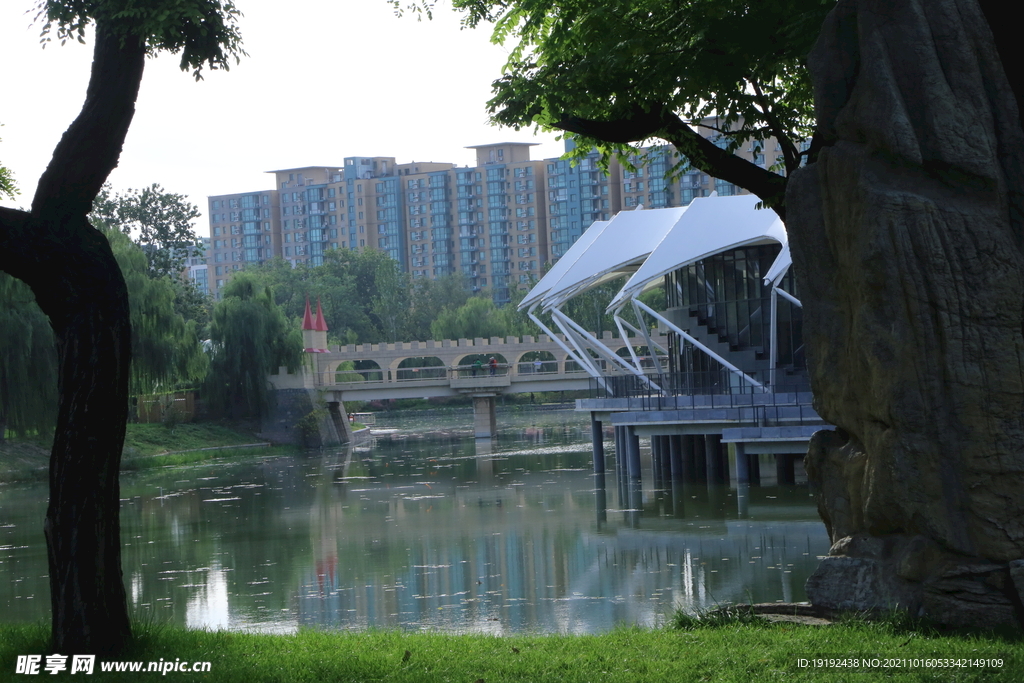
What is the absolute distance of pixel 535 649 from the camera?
21.7ft

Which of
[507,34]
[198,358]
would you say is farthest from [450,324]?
[507,34]

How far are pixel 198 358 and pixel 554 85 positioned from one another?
31.7m

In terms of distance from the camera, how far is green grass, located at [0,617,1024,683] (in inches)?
221

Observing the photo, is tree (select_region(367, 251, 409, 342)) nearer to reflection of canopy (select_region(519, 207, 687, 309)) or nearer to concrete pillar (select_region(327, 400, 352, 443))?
concrete pillar (select_region(327, 400, 352, 443))

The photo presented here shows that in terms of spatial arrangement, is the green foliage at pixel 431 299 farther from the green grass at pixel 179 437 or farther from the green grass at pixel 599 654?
the green grass at pixel 599 654

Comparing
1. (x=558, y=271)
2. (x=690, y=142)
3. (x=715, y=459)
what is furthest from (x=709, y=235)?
(x=690, y=142)

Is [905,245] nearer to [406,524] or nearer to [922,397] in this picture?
[922,397]

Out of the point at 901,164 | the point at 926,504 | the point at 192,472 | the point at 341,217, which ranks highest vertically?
the point at 341,217

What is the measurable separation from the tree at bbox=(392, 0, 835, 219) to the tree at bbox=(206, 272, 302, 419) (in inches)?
1450

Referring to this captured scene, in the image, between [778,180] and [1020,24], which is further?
[778,180]

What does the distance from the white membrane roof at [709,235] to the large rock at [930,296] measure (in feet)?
63.0

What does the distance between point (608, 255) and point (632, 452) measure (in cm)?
759

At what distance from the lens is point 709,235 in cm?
2817

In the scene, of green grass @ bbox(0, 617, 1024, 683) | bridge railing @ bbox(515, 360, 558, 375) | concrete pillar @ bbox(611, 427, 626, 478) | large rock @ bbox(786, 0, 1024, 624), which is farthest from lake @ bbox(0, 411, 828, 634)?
bridge railing @ bbox(515, 360, 558, 375)
